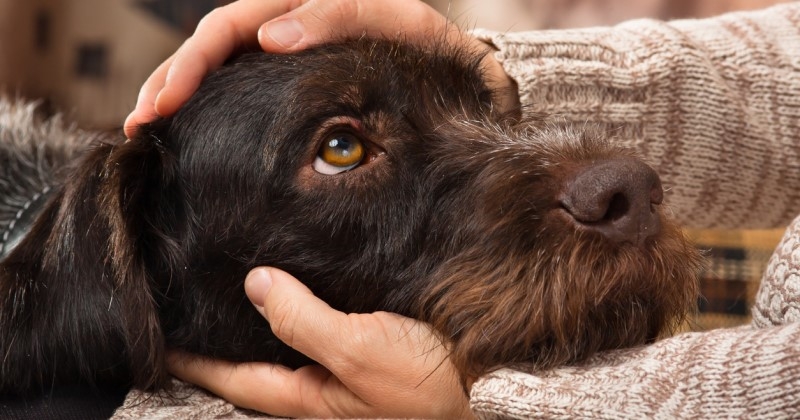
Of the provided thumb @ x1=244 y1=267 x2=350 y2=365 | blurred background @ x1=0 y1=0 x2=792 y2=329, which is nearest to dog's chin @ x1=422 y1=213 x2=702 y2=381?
thumb @ x1=244 y1=267 x2=350 y2=365

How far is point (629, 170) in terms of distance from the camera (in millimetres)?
1529

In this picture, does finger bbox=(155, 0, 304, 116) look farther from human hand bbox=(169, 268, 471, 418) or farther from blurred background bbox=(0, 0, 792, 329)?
blurred background bbox=(0, 0, 792, 329)

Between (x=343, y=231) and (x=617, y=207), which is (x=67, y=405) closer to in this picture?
(x=343, y=231)

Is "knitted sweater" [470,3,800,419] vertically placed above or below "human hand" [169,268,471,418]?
above

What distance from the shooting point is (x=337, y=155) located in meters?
1.82

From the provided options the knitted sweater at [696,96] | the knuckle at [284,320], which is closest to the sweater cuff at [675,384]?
the knuckle at [284,320]

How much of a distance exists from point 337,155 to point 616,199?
60 centimetres

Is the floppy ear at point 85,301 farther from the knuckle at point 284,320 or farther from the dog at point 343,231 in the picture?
the knuckle at point 284,320

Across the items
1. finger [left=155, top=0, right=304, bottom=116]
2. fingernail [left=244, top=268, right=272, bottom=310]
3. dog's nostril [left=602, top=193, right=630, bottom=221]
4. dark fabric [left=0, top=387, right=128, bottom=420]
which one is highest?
finger [left=155, top=0, right=304, bottom=116]

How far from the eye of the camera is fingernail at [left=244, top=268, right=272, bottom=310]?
5.84 feet

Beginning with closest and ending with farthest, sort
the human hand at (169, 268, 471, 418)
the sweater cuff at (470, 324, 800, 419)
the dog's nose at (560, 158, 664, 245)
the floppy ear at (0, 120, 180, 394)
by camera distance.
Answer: the sweater cuff at (470, 324, 800, 419) → the dog's nose at (560, 158, 664, 245) → the human hand at (169, 268, 471, 418) → the floppy ear at (0, 120, 180, 394)

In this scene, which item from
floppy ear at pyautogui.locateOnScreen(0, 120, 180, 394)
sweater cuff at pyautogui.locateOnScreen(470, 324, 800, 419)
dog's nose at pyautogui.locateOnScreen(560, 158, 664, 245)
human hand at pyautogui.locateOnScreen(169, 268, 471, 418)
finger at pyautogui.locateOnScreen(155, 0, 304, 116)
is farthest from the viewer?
finger at pyautogui.locateOnScreen(155, 0, 304, 116)

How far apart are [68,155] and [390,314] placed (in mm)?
1554

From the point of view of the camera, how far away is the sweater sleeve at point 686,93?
2.42 meters
